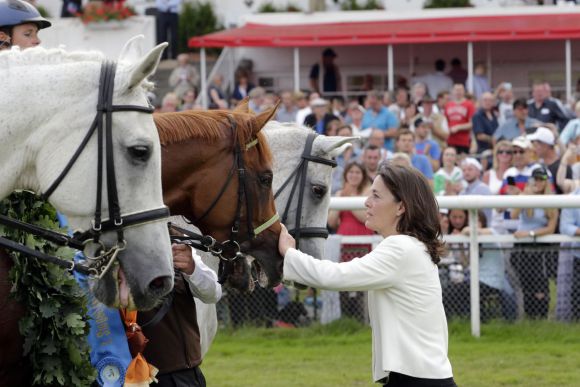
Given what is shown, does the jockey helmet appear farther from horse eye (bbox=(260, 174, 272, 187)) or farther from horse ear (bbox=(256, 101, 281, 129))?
horse eye (bbox=(260, 174, 272, 187))

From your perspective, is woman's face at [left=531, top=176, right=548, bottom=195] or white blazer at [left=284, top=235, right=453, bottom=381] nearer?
white blazer at [left=284, top=235, right=453, bottom=381]

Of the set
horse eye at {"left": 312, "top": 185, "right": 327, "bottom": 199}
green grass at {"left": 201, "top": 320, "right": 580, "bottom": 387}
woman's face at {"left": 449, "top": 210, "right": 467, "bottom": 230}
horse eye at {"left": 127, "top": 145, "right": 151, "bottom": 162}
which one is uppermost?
horse eye at {"left": 127, "top": 145, "right": 151, "bottom": 162}

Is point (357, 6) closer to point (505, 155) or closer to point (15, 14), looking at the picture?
point (505, 155)

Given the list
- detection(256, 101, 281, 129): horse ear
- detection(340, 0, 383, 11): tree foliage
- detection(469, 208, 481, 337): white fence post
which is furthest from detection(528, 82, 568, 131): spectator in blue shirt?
detection(340, 0, 383, 11): tree foliage

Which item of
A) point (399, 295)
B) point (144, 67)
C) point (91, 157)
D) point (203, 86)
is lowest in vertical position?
point (203, 86)

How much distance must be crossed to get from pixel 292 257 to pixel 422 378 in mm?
708

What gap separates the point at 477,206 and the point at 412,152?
3411mm

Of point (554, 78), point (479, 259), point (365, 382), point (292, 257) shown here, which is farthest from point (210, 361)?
point (554, 78)

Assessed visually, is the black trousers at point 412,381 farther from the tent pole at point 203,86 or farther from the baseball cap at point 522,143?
the tent pole at point 203,86

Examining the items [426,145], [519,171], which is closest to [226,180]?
[519,171]

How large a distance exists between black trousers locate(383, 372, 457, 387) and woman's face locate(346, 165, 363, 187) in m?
5.98

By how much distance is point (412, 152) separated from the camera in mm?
13000

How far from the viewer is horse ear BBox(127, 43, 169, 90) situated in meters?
3.71

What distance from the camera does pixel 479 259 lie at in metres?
9.89
